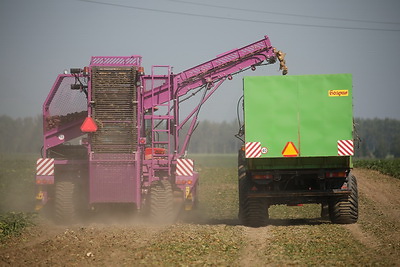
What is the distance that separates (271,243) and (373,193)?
2014cm

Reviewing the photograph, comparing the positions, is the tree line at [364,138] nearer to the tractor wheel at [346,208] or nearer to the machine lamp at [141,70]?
the machine lamp at [141,70]

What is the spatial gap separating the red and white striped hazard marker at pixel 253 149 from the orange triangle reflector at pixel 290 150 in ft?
2.19

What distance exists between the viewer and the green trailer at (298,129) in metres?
16.1

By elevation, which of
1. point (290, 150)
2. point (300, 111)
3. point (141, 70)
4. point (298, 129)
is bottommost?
point (290, 150)

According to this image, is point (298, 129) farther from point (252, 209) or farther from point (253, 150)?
point (252, 209)

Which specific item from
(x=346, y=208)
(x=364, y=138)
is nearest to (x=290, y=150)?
(x=346, y=208)

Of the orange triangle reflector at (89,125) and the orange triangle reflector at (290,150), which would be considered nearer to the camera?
the orange triangle reflector at (290,150)

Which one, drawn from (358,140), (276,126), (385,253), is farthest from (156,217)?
(385,253)

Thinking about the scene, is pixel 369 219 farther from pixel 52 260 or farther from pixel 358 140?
pixel 52 260

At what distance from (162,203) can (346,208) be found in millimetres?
5415

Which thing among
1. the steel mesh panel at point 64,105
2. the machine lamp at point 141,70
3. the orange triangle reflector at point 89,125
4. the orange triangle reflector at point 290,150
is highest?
the machine lamp at point 141,70

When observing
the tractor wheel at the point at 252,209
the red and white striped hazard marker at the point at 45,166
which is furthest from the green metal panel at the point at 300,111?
the red and white striped hazard marker at the point at 45,166

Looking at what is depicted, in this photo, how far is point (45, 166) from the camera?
1877 cm

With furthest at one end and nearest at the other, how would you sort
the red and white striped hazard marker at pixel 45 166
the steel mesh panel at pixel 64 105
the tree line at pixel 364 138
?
the tree line at pixel 364 138 < the steel mesh panel at pixel 64 105 < the red and white striped hazard marker at pixel 45 166
